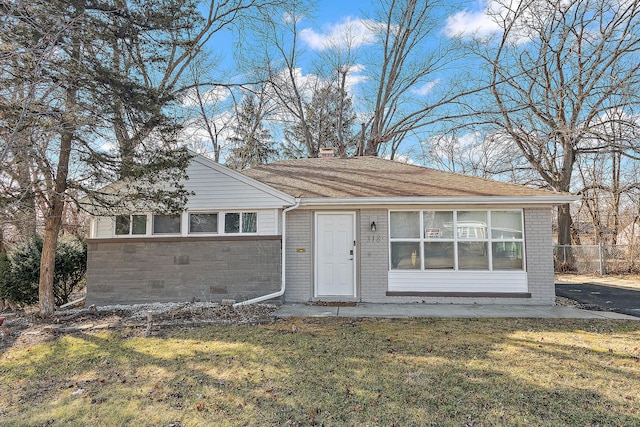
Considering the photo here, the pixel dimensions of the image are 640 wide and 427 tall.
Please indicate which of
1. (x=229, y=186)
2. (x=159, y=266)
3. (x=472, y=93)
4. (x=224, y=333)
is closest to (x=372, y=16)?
(x=472, y=93)

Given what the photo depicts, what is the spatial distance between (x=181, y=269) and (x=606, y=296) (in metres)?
11.3

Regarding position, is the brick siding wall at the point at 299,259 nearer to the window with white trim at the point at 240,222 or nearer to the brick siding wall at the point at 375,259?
the window with white trim at the point at 240,222

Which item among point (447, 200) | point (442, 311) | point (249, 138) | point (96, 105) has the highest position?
point (249, 138)

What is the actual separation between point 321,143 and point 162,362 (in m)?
19.7

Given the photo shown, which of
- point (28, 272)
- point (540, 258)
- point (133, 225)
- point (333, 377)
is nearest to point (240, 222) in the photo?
point (133, 225)

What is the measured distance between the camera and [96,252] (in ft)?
27.9

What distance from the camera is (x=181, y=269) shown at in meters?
8.31

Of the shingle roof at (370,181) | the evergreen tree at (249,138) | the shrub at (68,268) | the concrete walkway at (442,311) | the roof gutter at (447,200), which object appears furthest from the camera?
the evergreen tree at (249,138)

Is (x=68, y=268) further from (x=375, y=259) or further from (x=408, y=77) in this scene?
(x=408, y=77)

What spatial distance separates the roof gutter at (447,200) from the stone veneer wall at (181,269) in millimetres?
1481

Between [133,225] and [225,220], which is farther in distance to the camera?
[133,225]

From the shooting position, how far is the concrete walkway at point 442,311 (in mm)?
6926

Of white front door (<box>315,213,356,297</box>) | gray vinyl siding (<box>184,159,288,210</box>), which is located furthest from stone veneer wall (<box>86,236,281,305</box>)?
white front door (<box>315,213,356,297</box>)

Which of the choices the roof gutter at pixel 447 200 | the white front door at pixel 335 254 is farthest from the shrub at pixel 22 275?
the white front door at pixel 335 254
